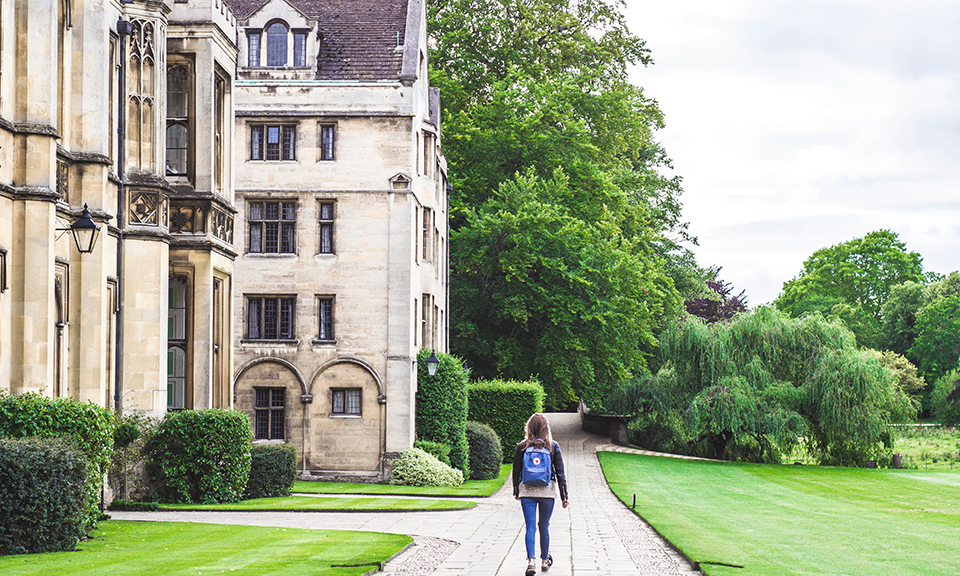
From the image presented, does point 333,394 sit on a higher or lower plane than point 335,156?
lower

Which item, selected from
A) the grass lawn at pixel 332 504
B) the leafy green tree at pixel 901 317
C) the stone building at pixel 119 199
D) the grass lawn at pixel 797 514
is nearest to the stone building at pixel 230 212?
the stone building at pixel 119 199

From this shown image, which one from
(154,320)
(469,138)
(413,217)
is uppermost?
(469,138)

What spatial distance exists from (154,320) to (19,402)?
763 centimetres

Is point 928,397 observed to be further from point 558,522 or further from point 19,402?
point 19,402

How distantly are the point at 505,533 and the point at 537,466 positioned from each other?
18.8 feet

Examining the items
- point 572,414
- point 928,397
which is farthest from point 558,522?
point 928,397

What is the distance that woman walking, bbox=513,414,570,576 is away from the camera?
12.5m

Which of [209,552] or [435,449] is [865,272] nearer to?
[435,449]

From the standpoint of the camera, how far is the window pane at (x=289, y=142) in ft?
117

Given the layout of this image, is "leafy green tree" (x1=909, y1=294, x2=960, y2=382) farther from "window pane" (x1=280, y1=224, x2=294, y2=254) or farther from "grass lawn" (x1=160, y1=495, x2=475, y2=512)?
"grass lawn" (x1=160, y1=495, x2=475, y2=512)

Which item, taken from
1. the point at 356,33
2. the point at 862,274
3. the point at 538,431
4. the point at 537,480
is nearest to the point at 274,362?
the point at 356,33

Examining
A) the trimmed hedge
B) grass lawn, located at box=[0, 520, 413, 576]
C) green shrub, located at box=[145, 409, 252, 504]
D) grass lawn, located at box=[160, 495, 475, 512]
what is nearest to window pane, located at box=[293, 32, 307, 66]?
the trimmed hedge

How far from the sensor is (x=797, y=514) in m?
25.8

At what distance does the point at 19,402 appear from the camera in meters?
14.8
